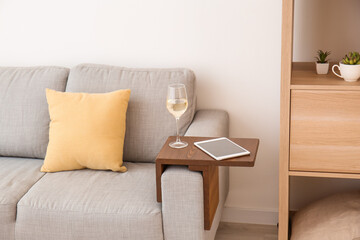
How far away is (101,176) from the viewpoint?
92.0 inches

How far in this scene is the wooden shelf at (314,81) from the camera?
2042 millimetres

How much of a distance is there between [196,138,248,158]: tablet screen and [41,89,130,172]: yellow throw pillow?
49 centimetres

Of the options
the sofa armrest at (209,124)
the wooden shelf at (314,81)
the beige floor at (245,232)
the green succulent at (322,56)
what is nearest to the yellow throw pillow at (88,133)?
the sofa armrest at (209,124)

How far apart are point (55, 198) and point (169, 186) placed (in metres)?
0.52

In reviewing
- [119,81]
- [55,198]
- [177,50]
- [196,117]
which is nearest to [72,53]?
[119,81]

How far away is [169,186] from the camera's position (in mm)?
1981

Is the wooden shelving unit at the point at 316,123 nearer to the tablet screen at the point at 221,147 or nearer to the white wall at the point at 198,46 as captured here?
the tablet screen at the point at 221,147

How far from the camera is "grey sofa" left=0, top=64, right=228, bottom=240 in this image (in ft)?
6.70

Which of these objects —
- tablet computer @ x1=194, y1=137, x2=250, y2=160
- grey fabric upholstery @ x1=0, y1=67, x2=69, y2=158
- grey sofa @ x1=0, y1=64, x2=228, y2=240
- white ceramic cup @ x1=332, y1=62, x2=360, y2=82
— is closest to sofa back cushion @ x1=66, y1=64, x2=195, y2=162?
grey sofa @ x1=0, y1=64, x2=228, y2=240

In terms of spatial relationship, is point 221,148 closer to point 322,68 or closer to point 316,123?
point 316,123

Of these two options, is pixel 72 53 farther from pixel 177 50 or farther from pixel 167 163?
pixel 167 163

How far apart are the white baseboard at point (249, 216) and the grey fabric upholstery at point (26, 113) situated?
3.55 feet

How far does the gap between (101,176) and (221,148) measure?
0.64 m

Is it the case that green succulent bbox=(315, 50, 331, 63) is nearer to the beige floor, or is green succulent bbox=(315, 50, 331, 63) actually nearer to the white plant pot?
the white plant pot
